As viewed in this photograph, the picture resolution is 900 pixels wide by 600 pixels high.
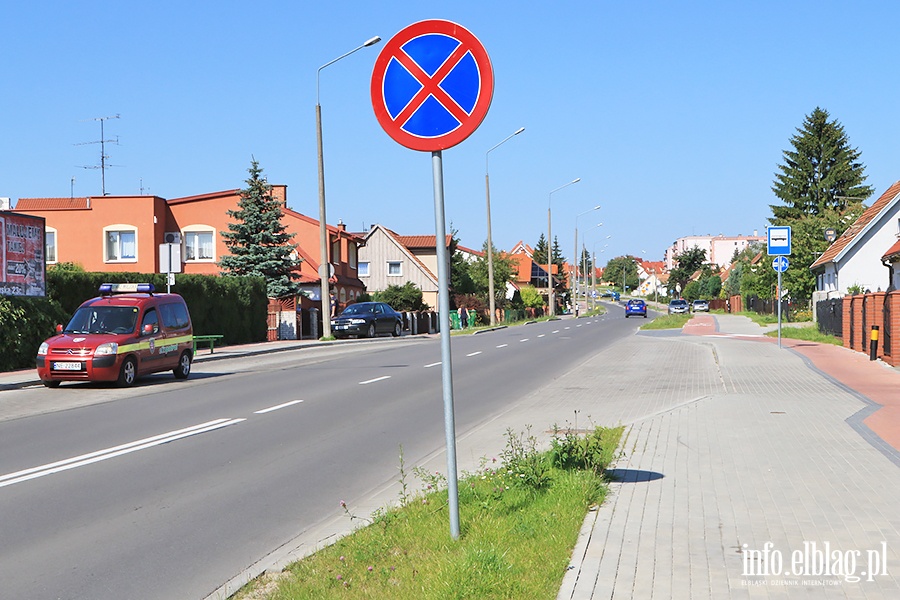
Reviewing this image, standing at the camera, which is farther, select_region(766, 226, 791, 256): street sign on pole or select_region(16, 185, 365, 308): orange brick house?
select_region(16, 185, 365, 308): orange brick house

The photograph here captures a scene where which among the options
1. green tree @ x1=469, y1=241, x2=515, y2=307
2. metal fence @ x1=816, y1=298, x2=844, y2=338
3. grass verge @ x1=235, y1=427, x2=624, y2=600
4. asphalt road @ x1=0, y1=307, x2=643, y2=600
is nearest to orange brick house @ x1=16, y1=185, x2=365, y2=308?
metal fence @ x1=816, y1=298, x2=844, y2=338

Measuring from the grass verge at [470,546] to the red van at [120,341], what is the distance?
474 inches

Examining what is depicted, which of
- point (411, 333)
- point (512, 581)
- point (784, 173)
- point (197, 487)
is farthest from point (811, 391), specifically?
point (784, 173)

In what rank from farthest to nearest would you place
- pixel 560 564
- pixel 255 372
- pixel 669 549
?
pixel 255 372, pixel 669 549, pixel 560 564

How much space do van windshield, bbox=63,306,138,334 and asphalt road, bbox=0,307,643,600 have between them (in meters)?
1.18

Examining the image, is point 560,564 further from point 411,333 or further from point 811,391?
point 411,333

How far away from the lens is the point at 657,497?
23.5 feet

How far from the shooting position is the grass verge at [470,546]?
16.3ft

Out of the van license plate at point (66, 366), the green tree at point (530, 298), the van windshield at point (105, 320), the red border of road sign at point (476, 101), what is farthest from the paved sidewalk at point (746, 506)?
the green tree at point (530, 298)

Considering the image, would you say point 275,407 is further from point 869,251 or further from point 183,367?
point 869,251

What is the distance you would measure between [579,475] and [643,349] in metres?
23.5

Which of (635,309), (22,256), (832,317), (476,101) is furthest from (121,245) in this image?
(635,309)

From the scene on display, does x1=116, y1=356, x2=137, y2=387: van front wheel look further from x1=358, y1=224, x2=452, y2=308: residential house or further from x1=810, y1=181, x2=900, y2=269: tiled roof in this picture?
x1=358, y1=224, x2=452, y2=308: residential house

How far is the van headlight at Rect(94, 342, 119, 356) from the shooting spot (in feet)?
59.2
